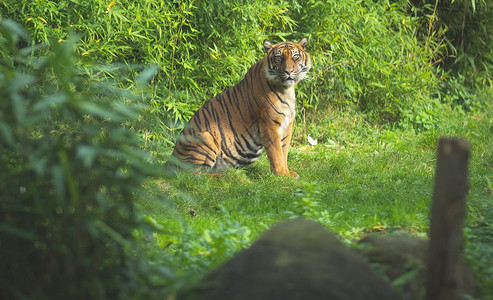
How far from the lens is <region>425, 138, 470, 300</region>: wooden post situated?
2125 millimetres

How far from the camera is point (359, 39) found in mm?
8672

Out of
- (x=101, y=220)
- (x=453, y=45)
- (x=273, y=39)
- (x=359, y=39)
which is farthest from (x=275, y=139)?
(x=453, y=45)

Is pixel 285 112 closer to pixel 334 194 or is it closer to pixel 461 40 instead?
pixel 334 194

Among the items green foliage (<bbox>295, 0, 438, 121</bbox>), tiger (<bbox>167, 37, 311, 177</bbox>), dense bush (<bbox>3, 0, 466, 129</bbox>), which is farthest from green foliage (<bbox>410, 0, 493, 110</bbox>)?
tiger (<bbox>167, 37, 311, 177</bbox>)

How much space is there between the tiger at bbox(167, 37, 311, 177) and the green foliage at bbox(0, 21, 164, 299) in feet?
12.6

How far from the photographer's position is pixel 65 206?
6.88ft

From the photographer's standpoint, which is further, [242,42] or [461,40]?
[461,40]

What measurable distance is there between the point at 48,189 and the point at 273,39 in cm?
617

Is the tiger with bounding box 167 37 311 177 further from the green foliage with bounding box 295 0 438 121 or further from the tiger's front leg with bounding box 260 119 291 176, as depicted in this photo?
the green foliage with bounding box 295 0 438 121

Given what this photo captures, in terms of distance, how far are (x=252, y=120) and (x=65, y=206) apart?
4.36 metres

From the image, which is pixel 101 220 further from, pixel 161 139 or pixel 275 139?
pixel 161 139

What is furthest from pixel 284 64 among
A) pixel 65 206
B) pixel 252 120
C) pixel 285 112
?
pixel 65 206

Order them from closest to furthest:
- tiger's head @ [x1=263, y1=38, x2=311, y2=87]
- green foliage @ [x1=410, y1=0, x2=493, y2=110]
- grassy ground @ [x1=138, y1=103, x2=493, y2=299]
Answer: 1. grassy ground @ [x1=138, y1=103, x2=493, y2=299]
2. tiger's head @ [x1=263, y1=38, x2=311, y2=87]
3. green foliage @ [x1=410, y1=0, x2=493, y2=110]

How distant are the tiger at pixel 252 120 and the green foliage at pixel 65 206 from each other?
12.6ft
